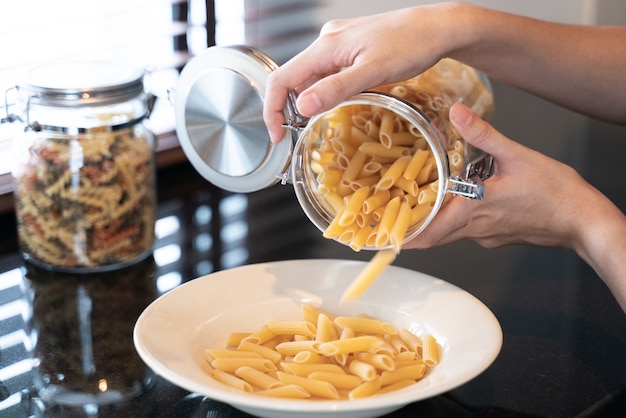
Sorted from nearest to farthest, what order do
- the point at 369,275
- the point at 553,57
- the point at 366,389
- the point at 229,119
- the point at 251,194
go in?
the point at 366,389 < the point at 369,275 < the point at 229,119 < the point at 553,57 < the point at 251,194

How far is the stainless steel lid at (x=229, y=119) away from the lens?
963mm

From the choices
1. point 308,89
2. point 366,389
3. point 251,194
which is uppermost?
point 308,89

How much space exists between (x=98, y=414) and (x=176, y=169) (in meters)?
0.70

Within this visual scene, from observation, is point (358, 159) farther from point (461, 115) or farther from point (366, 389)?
point (366, 389)

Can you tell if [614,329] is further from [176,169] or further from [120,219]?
[176,169]

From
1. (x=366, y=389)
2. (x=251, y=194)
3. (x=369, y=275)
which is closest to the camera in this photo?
(x=366, y=389)

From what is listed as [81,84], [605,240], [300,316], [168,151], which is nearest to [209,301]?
[300,316]

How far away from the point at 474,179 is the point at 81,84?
460mm

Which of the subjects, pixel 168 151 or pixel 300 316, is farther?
pixel 168 151

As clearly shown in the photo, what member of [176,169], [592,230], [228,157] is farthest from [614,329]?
[176,169]

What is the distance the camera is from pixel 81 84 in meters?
1.05

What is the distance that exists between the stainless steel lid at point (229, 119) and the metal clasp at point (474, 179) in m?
0.18

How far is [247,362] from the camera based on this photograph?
833 millimetres

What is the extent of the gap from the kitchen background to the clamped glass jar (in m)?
0.10
